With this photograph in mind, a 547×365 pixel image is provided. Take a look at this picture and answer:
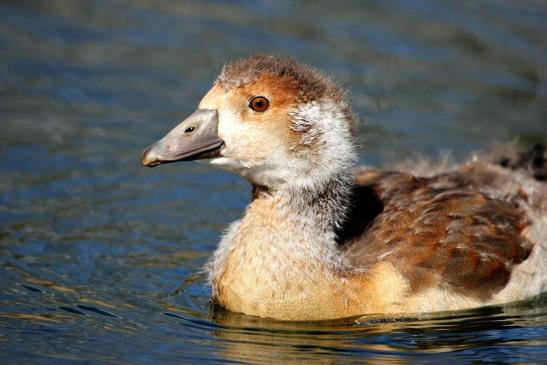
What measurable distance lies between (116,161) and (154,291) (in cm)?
317

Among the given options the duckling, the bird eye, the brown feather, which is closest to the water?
the duckling

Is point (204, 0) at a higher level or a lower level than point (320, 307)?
higher

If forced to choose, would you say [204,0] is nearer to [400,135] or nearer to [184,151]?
A: [400,135]

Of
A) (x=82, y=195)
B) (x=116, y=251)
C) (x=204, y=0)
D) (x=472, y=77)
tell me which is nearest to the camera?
(x=116, y=251)

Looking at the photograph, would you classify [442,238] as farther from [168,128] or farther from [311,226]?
[168,128]

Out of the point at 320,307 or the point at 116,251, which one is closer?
the point at 320,307

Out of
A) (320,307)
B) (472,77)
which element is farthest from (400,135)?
(320,307)

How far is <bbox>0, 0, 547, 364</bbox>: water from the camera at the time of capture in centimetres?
884

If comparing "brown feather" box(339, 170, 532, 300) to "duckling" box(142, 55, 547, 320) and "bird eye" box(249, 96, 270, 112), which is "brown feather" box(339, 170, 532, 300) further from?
"bird eye" box(249, 96, 270, 112)

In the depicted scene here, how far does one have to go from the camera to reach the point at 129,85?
1465 centimetres

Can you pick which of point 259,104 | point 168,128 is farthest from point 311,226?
point 168,128

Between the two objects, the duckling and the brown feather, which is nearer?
the duckling

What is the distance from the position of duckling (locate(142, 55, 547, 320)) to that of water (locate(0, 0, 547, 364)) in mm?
216

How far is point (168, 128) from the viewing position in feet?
45.0
